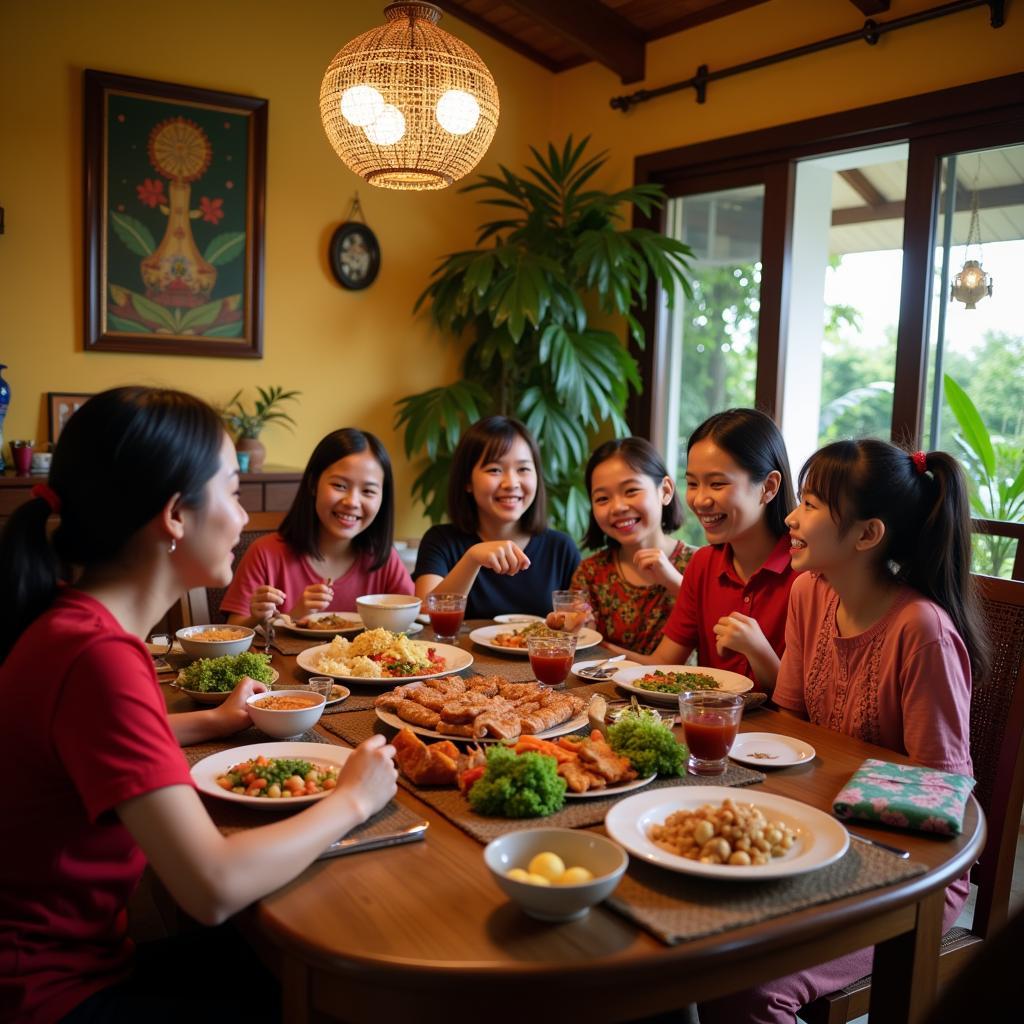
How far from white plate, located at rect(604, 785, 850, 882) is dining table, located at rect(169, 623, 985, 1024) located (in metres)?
0.02

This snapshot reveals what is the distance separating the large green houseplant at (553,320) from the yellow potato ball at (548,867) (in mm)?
3194

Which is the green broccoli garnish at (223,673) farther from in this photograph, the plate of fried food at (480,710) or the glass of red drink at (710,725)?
the glass of red drink at (710,725)

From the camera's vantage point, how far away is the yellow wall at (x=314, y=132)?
12.6ft

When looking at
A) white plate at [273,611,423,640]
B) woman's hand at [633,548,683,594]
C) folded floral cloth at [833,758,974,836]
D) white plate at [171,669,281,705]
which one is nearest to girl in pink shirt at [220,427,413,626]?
white plate at [273,611,423,640]

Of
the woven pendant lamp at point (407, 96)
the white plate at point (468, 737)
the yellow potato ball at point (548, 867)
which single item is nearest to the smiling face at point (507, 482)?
the woven pendant lamp at point (407, 96)

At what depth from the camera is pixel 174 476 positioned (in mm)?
1218

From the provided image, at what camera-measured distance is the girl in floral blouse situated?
2531 millimetres

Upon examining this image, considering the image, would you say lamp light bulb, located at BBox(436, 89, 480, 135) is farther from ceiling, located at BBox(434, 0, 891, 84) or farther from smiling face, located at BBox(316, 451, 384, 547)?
ceiling, located at BBox(434, 0, 891, 84)

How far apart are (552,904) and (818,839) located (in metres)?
0.37

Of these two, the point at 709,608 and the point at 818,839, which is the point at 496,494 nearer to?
the point at 709,608

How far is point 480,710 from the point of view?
5.04 feet

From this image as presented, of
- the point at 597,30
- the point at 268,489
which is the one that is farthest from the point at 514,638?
the point at 597,30

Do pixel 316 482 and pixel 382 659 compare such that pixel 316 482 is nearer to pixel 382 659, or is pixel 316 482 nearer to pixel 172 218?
pixel 382 659

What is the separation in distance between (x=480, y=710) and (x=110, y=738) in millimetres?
615
